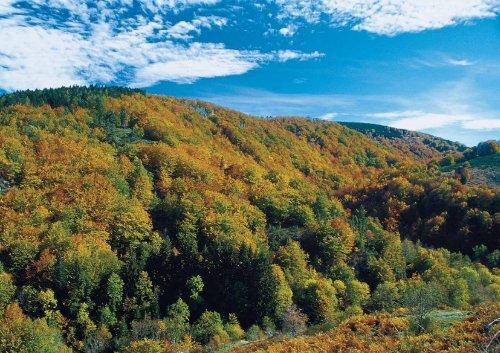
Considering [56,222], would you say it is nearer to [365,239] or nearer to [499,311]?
[365,239]

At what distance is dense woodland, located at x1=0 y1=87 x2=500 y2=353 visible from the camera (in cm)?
6606

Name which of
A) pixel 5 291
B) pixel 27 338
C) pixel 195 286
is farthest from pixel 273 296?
pixel 5 291

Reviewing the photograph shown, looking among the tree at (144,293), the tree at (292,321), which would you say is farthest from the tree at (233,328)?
the tree at (144,293)

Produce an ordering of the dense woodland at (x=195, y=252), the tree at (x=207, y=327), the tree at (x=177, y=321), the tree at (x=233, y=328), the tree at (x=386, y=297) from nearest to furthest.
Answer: the tree at (x=177, y=321), the dense woodland at (x=195, y=252), the tree at (x=233, y=328), the tree at (x=207, y=327), the tree at (x=386, y=297)

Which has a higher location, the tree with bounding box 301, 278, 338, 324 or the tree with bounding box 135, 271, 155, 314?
the tree with bounding box 135, 271, 155, 314

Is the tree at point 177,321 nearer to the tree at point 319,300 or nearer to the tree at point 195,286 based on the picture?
the tree at point 195,286

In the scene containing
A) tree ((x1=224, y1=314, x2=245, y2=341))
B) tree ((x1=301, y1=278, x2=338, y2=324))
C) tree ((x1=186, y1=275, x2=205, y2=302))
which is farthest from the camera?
tree ((x1=186, y1=275, x2=205, y2=302))

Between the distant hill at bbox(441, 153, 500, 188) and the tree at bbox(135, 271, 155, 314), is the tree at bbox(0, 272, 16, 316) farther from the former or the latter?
the distant hill at bbox(441, 153, 500, 188)

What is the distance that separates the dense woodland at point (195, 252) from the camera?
217ft

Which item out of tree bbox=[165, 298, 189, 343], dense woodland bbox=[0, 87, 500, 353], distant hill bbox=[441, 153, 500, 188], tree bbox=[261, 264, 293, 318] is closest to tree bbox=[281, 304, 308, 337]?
dense woodland bbox=[0, 87, 500, 353]

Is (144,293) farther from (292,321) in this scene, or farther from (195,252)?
(292,321)

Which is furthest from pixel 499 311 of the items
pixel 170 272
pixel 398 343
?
pixel 170 272

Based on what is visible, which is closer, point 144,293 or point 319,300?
point 319,300

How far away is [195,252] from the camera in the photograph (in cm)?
9044
